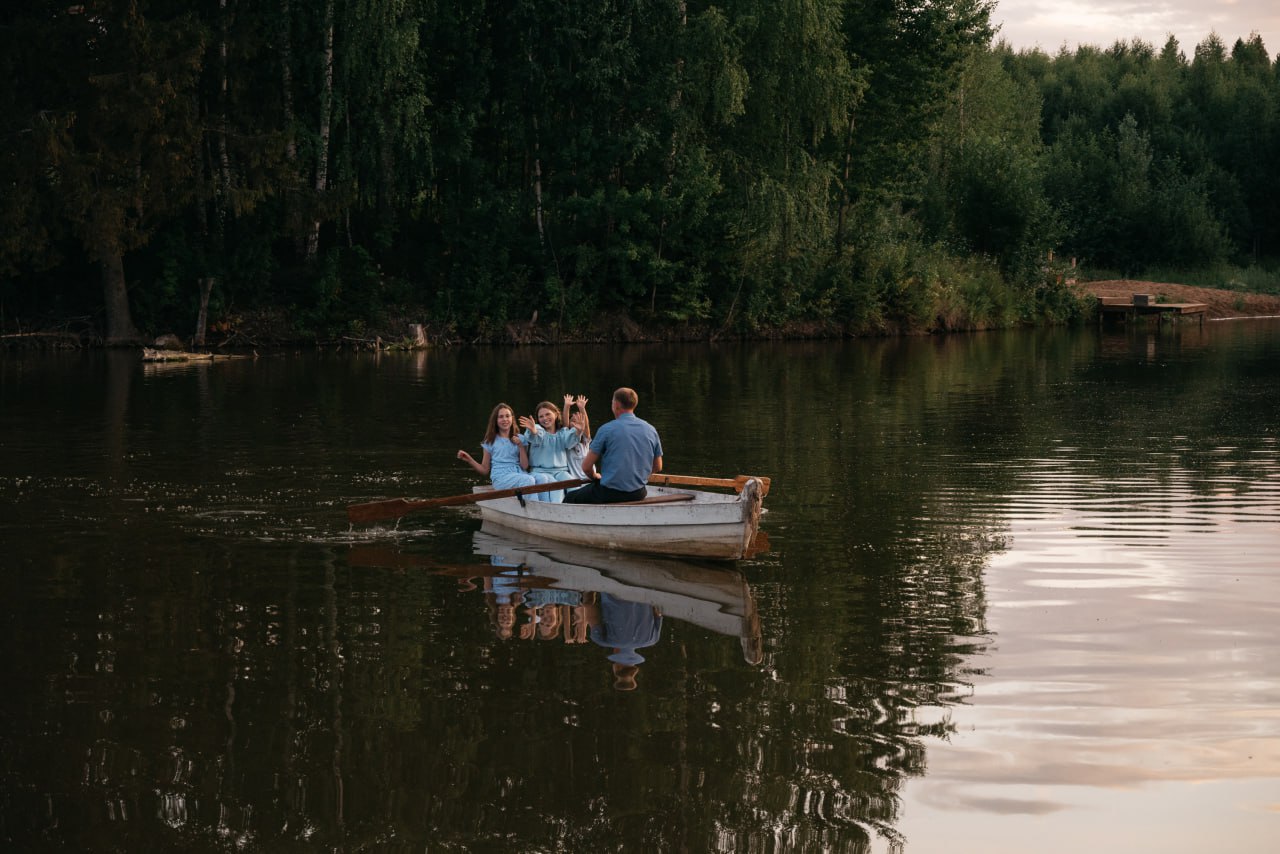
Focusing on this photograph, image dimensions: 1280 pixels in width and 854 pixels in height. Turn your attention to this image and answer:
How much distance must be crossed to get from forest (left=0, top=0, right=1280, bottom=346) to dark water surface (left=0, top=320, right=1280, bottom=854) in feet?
71.9

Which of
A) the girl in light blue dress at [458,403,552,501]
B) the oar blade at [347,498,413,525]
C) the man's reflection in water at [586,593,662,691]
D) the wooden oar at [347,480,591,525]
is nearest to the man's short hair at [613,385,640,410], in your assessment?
the wooden oar at [347,480,591,525]

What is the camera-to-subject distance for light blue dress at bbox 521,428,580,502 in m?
15.9

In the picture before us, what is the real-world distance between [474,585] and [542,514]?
6.98 ft

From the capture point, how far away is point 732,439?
72.9ft

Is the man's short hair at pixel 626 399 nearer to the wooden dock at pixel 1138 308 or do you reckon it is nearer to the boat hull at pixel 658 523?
the boat hull at pixel 658 523

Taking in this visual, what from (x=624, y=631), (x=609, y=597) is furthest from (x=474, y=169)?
(x=624, y=631)

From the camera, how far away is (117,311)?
43.8 m

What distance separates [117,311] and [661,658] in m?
37.3

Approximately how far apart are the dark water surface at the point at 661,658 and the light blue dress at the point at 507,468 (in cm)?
71

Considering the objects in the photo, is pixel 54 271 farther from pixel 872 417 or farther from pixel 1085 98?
pixel 1085 98

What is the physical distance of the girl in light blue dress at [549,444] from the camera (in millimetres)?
15859

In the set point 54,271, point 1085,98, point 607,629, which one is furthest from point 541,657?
point 1085,98

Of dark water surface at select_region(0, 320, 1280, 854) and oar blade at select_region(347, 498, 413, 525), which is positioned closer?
dark water surface at select_region(0, 320, 1280, 854)

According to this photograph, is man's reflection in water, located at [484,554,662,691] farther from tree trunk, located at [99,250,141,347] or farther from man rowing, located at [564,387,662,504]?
tree trunk, located at [99,250,141,347]
